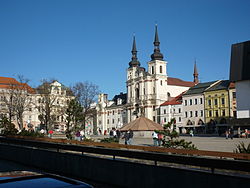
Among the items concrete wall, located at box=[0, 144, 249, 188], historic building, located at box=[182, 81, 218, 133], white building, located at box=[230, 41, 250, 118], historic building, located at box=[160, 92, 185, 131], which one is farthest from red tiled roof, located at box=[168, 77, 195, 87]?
concrete wall, located at box=[0, 144, 249, 188]

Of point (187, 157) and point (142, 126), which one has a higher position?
point (142, 126)

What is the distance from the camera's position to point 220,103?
261 feet

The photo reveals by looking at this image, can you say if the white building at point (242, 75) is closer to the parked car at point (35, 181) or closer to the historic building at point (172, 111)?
the historic building at point (172, 111)

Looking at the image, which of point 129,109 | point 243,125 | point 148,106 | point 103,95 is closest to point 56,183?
point 243,125

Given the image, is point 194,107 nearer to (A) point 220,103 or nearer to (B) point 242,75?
(A) point 220,103

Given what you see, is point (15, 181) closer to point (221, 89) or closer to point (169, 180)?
point (169, 180)

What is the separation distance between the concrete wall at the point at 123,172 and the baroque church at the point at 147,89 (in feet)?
281

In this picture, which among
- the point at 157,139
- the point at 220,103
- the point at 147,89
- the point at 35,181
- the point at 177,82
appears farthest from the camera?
the point at 177,82

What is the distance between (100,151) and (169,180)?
136 inches

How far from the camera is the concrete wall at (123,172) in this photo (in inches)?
297

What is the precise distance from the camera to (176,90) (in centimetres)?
11294

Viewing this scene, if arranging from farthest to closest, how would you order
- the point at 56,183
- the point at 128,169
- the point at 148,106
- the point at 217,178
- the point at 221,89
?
the point at 148,106 → the point at 221,89 → the point at 128,169 → the point at 217,178 → the point at 56,183

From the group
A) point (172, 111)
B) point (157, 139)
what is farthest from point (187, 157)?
point (172, 111)

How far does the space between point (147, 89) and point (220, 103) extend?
31496 millimetres
